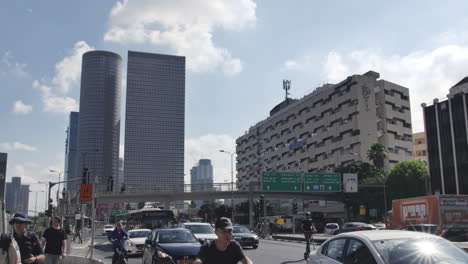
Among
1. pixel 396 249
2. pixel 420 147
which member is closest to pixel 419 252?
pixel 396 249

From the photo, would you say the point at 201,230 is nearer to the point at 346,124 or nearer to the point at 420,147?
the point at 346,124

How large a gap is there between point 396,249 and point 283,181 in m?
43.0

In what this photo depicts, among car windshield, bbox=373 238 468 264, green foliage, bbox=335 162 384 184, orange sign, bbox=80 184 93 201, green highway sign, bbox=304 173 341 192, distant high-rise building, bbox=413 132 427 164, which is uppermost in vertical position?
distant high-rise building, bbox=413 132 427 164

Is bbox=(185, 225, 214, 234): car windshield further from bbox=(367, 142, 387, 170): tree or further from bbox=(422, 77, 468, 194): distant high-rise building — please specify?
bbox=(367, 142, 387, 170): tree

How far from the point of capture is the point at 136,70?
152875 mm

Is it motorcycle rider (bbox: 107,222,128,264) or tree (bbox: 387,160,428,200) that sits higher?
tree (bbox: 387,160,428,200)

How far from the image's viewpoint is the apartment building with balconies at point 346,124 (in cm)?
8412

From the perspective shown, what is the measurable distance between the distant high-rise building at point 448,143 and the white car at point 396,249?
53028 mm

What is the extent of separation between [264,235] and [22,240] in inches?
1640

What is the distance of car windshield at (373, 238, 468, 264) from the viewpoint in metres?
6.38

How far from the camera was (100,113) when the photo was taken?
150000mm

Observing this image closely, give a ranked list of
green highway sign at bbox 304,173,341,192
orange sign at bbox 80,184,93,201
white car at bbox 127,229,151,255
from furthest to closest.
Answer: green highway sign at bbox 304,173,341,192
white car at bbox 127,229,151,255
orange sign at bbox 80,184,93,201

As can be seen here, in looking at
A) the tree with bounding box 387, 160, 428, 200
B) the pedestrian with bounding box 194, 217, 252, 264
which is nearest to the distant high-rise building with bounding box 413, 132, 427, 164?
the tree with bounding box 387, 160, 428, 200

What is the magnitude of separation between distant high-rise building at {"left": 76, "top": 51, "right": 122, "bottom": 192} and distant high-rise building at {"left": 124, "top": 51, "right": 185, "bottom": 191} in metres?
7.65
